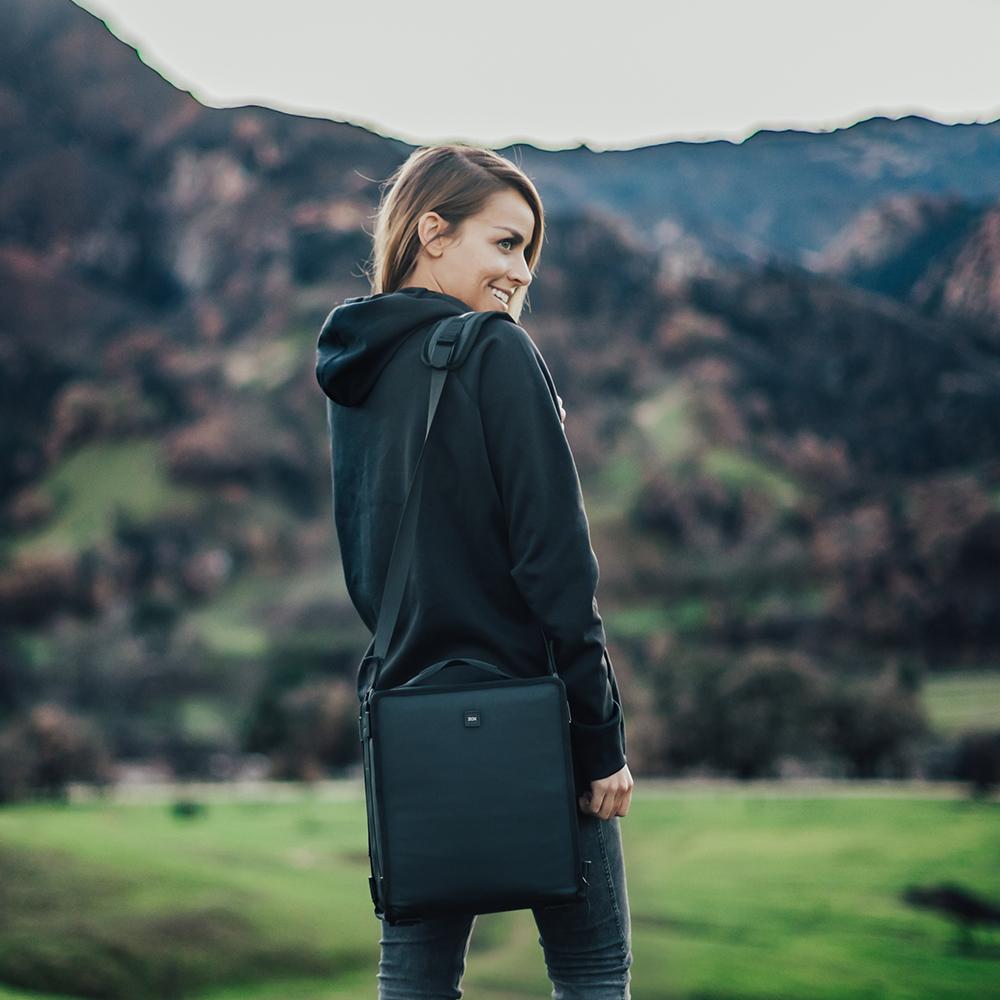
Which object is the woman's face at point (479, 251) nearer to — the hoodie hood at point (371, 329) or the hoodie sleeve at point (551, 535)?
the hoodie hood at point (371, 329)

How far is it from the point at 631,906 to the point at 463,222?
2.83 m

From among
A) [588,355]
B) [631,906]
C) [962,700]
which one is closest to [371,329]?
[631,906]

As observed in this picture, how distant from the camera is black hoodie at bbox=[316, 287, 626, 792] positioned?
1114mm

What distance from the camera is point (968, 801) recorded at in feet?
13.4

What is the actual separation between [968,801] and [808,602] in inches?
126

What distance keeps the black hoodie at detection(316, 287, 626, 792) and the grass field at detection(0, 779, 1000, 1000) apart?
2054 mm

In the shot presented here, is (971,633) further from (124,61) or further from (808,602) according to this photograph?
(124,61)

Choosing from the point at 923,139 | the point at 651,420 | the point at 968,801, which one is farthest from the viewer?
the point at 651,420

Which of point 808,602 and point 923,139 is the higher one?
point 923,139

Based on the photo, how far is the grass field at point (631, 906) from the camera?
296cm

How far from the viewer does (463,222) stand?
1311 mm

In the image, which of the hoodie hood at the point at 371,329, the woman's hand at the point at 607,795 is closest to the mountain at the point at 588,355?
the hoodie hood at the point at 371,329

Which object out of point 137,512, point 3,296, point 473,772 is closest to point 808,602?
point 137,512

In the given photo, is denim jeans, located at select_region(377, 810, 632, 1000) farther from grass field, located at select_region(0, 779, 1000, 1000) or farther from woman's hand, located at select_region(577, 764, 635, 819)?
grass field, located at select_region(0, 779, 1000, 1000)
